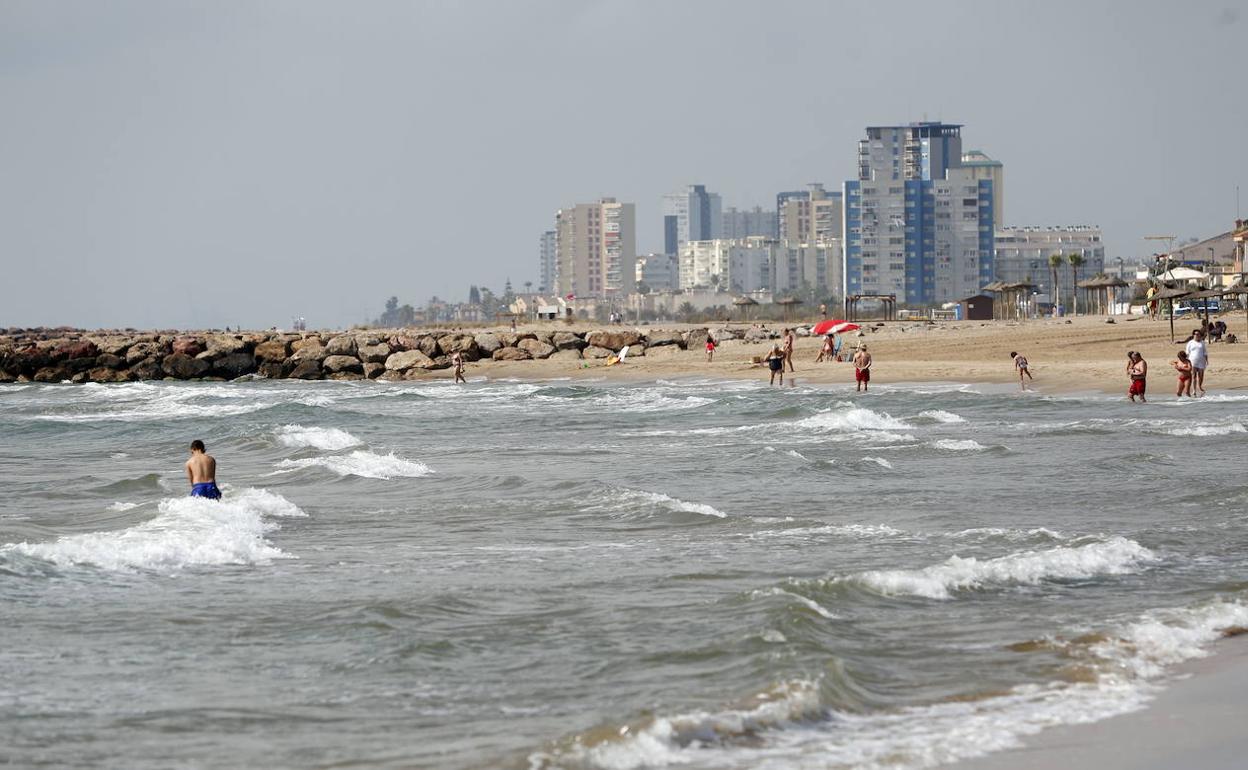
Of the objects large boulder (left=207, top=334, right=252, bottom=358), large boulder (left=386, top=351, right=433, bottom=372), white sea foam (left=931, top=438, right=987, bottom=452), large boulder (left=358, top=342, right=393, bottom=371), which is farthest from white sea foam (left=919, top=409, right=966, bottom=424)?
large boulder (left=207, top=334, right=252, bottom=358)

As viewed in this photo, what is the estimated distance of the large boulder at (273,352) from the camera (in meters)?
59.5

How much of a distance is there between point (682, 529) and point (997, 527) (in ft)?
9.86

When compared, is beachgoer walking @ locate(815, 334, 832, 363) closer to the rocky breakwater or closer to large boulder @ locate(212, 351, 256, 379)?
the rocky breakwater

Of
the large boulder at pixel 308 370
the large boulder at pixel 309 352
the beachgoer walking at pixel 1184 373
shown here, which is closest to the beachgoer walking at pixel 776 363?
the beachgoer walking at pixel 1184 373

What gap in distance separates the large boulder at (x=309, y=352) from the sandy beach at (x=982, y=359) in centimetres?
617

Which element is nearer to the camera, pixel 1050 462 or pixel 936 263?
pixel 1050 462

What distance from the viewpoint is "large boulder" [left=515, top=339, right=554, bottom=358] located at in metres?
58.4

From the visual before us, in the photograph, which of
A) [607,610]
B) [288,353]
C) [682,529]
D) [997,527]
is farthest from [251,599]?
[288,353]

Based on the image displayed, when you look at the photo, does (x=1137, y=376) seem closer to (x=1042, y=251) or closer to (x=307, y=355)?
(x=307, y=355)

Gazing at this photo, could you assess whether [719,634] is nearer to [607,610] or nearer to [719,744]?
[607,610]

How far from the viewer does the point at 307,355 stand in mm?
59156

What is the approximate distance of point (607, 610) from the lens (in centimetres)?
1108

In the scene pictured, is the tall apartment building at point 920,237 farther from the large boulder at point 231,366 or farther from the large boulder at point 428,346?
the large boulder at point 231,366

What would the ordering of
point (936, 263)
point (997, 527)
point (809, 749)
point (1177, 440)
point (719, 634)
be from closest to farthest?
point (809, 749), point (719, 634), point (997, 527), point (1177, 440), point (936, 263)
